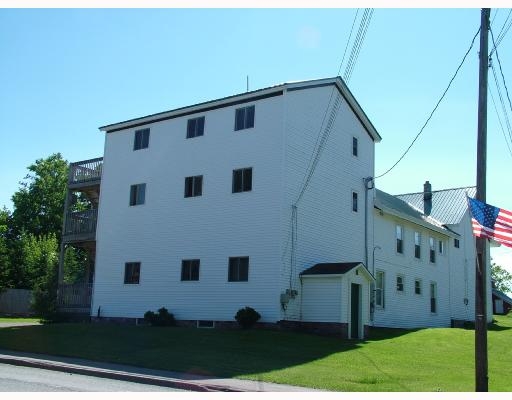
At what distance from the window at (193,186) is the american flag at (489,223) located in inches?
627

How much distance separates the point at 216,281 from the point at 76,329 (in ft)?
18.6

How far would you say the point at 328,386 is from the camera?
13.2 m

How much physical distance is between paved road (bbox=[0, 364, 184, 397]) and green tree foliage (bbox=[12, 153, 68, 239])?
5205 centimetres

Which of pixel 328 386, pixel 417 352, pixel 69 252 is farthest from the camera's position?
pixel 69 252

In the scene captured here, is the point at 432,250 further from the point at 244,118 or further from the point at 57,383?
the point at 57,383

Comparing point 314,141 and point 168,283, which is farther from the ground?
point 314,141

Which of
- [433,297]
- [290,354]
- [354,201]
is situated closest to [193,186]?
[354,201]

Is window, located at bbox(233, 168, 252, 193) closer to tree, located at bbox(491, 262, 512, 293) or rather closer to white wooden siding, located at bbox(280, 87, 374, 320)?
white wooden siding, located at bbox(280, 87, 374, 320)

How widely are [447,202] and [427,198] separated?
4.66ft

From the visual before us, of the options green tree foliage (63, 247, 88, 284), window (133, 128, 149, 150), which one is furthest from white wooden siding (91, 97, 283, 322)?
green tree foliage (63, 247, 88, 284)

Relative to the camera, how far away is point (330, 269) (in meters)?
24.9
